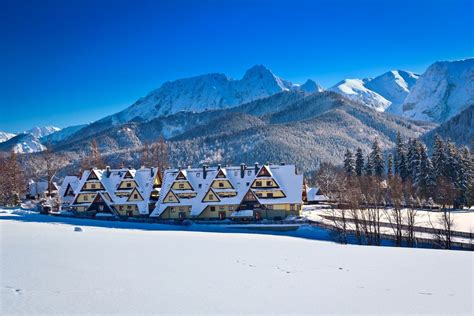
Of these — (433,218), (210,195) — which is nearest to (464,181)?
(433,218)

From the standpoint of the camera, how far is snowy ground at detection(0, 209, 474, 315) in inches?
385

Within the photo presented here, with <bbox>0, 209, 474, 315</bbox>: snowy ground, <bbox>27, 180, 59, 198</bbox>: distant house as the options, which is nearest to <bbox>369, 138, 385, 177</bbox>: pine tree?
<bbox>0, 209, 474, 315</bbox>: snowy ground

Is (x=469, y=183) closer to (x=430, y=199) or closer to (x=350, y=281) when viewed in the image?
(x=430, y=199)

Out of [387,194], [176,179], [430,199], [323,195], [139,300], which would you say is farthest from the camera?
[323,195]

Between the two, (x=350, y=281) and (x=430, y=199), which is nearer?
(x=350, y=281)

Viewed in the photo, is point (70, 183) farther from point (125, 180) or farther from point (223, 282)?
point (223, 282)

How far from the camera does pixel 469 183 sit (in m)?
63.1

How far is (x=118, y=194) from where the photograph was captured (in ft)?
188

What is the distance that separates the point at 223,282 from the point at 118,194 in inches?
1886

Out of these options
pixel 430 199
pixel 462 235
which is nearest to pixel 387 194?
pixel 430 199

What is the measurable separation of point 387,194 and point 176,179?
3621 centimetres

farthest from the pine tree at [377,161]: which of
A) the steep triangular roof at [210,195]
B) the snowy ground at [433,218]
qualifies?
the steep triangular roof at [210,195]

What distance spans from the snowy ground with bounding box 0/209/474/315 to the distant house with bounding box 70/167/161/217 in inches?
1461

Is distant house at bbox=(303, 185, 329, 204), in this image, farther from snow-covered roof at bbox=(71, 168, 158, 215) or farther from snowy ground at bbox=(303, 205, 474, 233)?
snow-covered roof at bbox=(71, 168, 158, 215)
